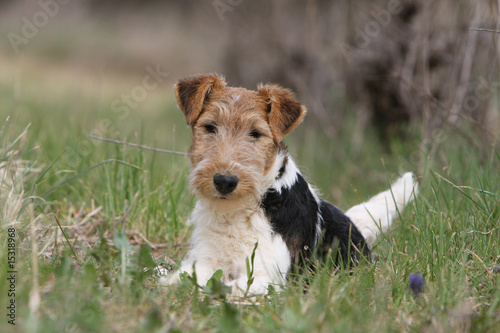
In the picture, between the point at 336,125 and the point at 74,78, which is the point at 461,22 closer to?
the point at 336,125

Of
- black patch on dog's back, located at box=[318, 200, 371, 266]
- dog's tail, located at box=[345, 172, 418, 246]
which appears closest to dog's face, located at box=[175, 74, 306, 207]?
black patch on dog's back, located at box=[318, 200, 371, 266]

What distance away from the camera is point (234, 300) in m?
3.31

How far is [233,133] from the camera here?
3.90m

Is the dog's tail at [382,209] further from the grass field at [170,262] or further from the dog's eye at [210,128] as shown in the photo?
the dog's eye at [210,128]

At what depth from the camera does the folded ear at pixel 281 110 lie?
3.96 m

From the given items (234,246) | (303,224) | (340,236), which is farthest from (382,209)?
(234,246)

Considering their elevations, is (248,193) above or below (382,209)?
above

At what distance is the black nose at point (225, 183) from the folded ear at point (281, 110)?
54 cm

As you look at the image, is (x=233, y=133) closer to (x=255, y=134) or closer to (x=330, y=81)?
(x=255, y=134)

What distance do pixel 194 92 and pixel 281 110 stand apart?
2.01ft

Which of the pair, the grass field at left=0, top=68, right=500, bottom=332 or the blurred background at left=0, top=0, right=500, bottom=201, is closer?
the grass field at left=0, top=68, right=500, bottom=332

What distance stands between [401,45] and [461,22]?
165 cm

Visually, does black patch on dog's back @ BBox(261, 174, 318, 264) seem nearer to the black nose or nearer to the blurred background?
the black nose

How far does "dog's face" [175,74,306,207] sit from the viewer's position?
3607mm
